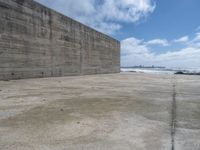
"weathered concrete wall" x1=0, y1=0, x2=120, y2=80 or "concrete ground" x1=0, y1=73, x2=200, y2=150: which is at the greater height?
"weathered concrete wall" x1=0, y1=0, x2=120, y2=80

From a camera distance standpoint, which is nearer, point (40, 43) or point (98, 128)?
point (98, 128)

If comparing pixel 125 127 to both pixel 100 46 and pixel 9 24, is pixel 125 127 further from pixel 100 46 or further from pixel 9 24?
pixel 100 46

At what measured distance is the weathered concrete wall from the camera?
312 inches

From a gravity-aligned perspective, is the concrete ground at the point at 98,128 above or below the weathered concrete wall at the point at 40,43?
below

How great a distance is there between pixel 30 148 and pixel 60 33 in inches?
418

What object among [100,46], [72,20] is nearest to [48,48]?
[72,20]

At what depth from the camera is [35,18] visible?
9.49m

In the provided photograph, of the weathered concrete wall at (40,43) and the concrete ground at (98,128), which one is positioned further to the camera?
the weathered concrete wall at (40,43)

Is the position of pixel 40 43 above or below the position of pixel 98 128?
above

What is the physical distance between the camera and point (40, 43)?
983 centimetres

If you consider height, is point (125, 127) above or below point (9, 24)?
below

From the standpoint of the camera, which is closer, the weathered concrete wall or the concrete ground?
the concrete ground

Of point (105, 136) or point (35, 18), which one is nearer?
point (105, 136)

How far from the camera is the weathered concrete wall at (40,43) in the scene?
312 inches
